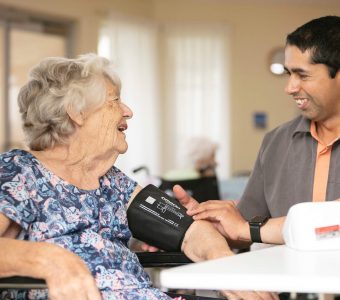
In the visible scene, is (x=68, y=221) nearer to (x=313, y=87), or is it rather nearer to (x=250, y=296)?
(x=250, y=296)

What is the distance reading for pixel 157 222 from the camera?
1977 millimetres

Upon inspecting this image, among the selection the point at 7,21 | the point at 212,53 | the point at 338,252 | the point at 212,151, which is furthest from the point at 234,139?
the point at 338,252

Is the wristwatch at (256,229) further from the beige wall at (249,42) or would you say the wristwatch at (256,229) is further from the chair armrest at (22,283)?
the beige wall at (249,42)

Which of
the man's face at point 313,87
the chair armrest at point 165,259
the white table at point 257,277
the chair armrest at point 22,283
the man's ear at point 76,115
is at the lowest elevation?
the chair armrest at point 165,259

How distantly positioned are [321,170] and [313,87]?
11.7 inches

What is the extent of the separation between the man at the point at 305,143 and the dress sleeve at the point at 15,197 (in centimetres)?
59

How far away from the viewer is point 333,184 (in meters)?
2.03

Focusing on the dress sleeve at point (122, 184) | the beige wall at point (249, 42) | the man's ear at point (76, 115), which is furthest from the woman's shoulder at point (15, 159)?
the beige wall at point (249, 42)

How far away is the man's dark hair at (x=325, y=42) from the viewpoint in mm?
2033

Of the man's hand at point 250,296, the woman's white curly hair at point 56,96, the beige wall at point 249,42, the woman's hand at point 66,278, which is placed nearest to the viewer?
the woman's hand at point 66,278

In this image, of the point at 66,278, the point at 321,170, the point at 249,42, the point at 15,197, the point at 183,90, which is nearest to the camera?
the point at 66,278

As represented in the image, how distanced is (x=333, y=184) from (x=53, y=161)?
3.15ft

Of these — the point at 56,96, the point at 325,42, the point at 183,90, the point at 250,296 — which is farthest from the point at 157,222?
the point at 183,90

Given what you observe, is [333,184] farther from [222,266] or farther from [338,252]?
[222,266]
